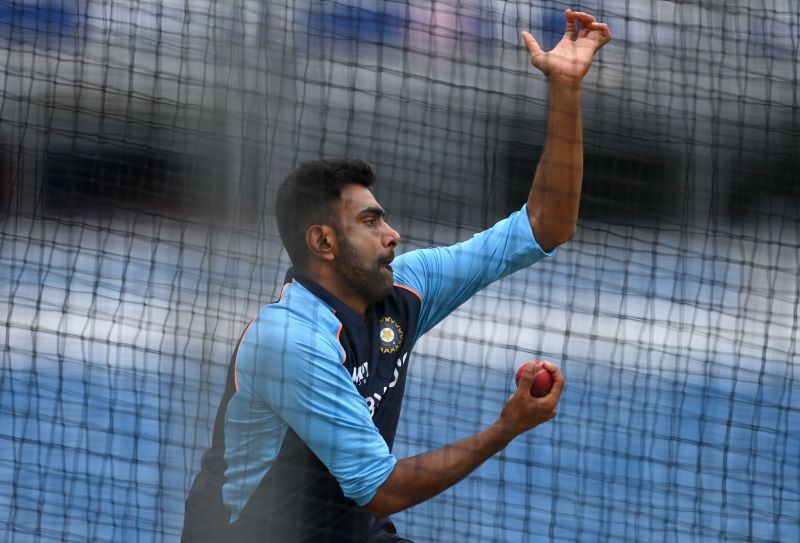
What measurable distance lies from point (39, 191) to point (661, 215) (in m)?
5.58

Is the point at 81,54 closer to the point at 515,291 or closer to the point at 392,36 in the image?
the point at 392,36

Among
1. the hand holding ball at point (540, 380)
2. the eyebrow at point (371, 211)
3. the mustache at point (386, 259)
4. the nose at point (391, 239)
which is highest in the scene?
the eyebrow at point (371, 211)

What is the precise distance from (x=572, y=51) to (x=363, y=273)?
838 mm

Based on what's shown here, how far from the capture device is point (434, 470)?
8.50ft

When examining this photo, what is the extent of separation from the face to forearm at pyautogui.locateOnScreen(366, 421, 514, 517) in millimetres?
472

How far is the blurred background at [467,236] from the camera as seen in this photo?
17.8ft

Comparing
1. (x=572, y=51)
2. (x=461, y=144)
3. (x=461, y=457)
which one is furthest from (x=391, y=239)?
(x=461, y=144)

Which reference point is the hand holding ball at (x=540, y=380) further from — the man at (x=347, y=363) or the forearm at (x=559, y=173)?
the forearm at (x=559, y=173)

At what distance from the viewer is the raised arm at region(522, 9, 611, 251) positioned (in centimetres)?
289

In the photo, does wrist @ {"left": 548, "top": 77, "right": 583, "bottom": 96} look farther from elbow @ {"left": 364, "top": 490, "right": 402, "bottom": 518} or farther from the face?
elbow @ {"left": 364, "top": 490, "right": 402, "bottom": 518}

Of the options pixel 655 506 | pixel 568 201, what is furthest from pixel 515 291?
pixel 568 201

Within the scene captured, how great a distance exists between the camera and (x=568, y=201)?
3035 millimetres

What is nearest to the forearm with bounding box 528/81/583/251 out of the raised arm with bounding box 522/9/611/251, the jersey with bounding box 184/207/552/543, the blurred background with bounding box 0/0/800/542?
the raised arm with bounding box 522/9/611/251

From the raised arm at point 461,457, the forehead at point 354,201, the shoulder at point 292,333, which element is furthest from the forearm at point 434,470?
the forehead at point 354,201
